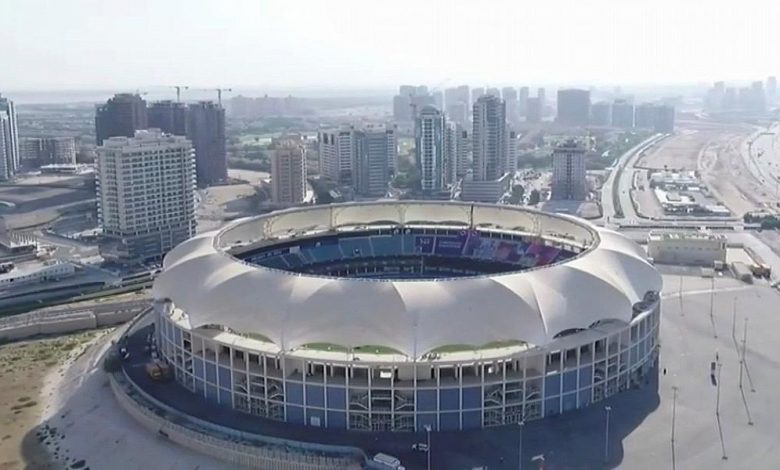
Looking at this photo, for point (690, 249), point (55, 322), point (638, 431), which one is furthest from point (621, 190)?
point (638, 431)

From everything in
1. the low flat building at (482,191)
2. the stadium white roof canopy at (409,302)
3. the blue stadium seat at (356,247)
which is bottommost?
the low flat building at (482,191)

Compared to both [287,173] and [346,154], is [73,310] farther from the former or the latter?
[346,154]

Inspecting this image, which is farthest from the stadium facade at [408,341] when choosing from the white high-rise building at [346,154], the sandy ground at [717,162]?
the white high-rise building at [346,154]

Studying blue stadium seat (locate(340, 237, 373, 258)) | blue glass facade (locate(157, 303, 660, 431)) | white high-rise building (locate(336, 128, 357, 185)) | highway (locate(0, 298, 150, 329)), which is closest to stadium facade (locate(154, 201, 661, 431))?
blue glass facade (locate(157, 303, 660, 431))

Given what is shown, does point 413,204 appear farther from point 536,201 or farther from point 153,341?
point 536,201

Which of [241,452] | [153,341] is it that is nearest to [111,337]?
[153,341]

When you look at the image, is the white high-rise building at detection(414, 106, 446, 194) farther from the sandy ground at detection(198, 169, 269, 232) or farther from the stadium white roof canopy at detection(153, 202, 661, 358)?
the stadium white roof canopy at detection(153, 202, 661, 358)

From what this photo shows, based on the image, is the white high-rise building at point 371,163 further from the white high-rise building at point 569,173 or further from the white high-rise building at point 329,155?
the white high-rise building at point 569,173
